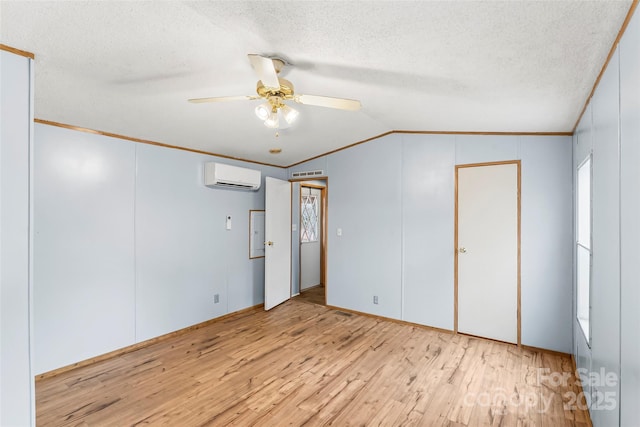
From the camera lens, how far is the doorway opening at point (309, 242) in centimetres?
588

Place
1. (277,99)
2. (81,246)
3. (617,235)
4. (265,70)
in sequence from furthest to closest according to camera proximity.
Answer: (81,246), (277,99), (265,70), (617,235)

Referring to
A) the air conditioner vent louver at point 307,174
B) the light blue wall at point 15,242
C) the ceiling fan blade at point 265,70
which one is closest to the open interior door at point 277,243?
the air conditioner vent louver at point 307,174

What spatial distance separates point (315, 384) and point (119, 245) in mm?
2483

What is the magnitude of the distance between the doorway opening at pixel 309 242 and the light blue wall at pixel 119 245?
153 cm

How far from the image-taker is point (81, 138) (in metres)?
3.12

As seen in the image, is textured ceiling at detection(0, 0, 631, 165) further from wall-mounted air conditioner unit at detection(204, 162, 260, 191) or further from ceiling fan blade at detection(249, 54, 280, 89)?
wall-mounted air conditioner unit at detection(204, 162, 260, 191)

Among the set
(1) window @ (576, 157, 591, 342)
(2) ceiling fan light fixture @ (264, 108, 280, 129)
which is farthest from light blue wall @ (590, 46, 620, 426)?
(2) ceiling fan light fixture @ (264, 108, 280, 129)

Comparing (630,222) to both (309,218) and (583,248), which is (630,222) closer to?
(583,248)

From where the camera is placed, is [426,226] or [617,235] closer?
[617,235]

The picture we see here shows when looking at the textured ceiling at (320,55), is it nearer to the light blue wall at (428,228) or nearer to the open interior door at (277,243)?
the light blue wall at (428,228)

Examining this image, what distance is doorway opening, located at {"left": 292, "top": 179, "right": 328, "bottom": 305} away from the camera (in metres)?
5.88

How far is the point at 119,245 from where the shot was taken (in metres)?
3.39

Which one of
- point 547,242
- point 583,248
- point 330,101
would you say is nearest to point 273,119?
point 330,101

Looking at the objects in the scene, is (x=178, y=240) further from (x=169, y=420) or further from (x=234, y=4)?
(x=234, y=4)
